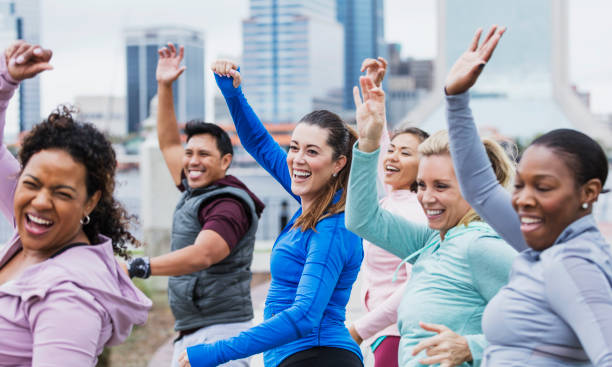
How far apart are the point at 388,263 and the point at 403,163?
1.58 feet

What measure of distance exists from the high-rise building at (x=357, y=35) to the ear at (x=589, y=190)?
118472 millimetres

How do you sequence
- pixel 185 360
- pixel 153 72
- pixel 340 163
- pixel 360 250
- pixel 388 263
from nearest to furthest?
pixel 185 360, pixel 360 250, pixel 340 163, pixel 388 263, pixel 153 72

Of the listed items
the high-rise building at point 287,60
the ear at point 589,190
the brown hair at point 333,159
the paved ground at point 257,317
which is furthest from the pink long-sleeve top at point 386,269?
the high-rise building at point 287,60

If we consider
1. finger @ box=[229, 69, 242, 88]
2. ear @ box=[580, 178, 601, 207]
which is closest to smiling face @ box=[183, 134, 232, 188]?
finger @ box=[229, 69, 242, 88]

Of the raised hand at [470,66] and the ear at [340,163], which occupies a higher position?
the raised hand at [470,66]

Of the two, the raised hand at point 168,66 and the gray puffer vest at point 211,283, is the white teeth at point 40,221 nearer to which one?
the gray puffer vest at point 211,283

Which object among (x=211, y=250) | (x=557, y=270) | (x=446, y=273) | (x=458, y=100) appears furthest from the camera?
(x=211, y=250)

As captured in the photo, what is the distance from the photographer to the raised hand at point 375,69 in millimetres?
2502

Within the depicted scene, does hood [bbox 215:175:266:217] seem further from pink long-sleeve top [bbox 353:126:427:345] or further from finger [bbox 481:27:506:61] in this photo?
finger [bbox 481:27:506:61]

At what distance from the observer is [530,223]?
5.46ft

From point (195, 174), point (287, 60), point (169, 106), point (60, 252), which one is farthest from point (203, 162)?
point (287, 60)

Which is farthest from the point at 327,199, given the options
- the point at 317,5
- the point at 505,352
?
the point at 317,5

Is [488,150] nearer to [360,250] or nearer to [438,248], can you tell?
[438,248]

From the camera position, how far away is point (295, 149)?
8.53 feet
